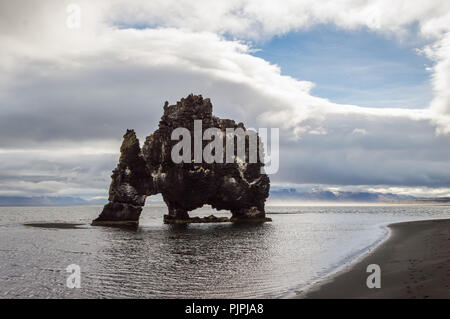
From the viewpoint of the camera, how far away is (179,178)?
87.8 metres

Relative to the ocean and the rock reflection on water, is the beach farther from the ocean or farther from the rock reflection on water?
the rock reflection on water

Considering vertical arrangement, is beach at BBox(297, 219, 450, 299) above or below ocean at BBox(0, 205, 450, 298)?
above

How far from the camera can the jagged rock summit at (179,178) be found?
277 ft

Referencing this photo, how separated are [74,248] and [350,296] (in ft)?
115

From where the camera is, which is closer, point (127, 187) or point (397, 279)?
point (397, 279)

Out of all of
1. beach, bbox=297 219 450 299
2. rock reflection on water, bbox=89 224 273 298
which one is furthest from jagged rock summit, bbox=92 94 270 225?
beach, bbox=297 219 450 299

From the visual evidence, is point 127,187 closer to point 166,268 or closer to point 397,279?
point 166,268

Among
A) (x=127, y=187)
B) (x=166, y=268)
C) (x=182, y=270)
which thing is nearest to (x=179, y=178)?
(x=127, y=187)

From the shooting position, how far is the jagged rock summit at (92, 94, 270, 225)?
8450 centimetres

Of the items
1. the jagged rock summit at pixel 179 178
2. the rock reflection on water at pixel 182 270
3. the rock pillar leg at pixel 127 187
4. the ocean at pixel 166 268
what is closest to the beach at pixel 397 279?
the ocean at pixel 166 268

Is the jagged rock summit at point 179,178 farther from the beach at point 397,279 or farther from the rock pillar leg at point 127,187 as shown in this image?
the beach at point 397,279
